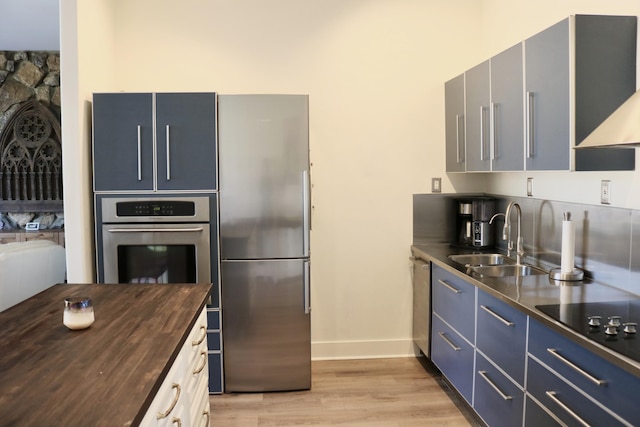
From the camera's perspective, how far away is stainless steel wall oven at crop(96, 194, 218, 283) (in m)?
3.36

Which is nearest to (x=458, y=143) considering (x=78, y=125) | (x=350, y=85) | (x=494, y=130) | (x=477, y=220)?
(x=477, y=220)

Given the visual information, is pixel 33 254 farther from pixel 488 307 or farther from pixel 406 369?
pixel 488 307

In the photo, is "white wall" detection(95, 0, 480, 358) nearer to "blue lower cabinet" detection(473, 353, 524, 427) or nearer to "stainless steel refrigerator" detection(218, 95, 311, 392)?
"stainless steel refrigerator" detection(218, 95, 311, 392)

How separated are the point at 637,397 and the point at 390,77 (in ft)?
9.63

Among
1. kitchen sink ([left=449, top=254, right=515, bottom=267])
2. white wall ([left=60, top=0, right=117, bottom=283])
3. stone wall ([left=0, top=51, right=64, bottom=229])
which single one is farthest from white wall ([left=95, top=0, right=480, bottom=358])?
stone wall ([left=0, top=51, right=64, bottom=229])

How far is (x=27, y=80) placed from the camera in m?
5.69

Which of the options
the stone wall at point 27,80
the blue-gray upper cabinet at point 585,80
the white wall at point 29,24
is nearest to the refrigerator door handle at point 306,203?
the blue-gray upper cabinet at point 585,80

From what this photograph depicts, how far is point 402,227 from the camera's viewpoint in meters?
4.09

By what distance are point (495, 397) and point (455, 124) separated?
6.32 feet

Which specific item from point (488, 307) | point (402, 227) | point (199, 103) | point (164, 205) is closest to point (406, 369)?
point (402, 227)

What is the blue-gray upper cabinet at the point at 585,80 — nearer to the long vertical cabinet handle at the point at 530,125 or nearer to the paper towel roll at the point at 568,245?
the long vertical cabinet handle at the point at 530,125

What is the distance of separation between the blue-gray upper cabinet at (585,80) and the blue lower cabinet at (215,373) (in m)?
2.33

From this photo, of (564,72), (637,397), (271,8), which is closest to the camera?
(637,397)

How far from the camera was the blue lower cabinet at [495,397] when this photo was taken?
7.70ft
